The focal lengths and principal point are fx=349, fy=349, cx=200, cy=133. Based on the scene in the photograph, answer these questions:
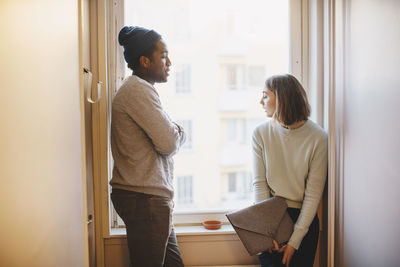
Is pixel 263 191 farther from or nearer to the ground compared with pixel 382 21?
nearer to the ground

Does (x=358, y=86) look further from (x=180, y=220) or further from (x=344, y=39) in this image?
(x=180, y=220)

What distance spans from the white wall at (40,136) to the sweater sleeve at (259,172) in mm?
788

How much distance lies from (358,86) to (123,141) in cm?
93

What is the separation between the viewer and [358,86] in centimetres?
132

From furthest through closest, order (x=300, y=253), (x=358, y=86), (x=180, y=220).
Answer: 1. (x=180, y=220)
2. (x=300, y=253)
3. (x=358, y=86)

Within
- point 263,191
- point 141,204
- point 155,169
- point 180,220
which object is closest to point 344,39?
point 263,191

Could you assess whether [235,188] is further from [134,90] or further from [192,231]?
[134,90]

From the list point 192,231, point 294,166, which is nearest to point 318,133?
point 294,166

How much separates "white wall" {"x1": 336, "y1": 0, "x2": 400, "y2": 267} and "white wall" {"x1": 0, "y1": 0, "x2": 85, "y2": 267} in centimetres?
103

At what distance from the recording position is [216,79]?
199 cm

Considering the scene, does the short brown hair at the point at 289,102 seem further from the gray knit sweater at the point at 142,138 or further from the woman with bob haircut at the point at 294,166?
the gray knit sweater at the point at 142,138

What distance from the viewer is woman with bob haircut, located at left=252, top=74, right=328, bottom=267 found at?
60.7 inches

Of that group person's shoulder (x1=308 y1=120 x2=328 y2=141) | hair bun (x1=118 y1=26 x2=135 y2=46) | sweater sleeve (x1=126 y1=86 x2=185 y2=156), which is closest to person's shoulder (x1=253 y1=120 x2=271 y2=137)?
person's shoulder (x1=308 y1=120 x2=328 y2=141)

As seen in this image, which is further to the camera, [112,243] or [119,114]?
[112,243]
